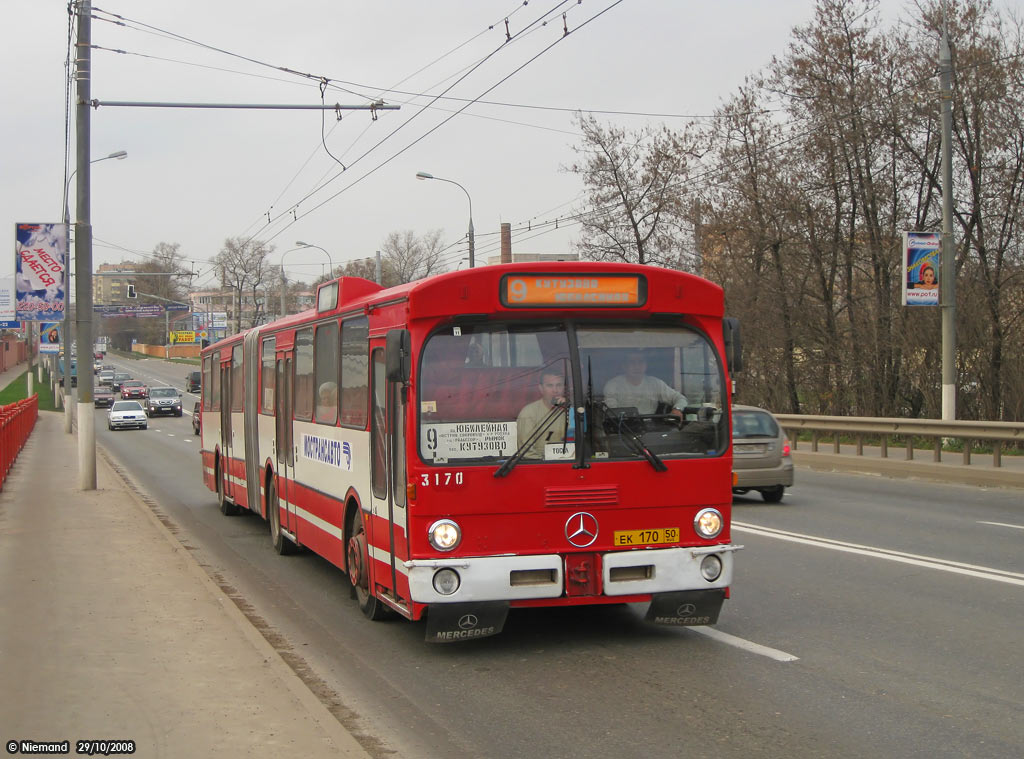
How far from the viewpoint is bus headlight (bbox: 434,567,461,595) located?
284 inches

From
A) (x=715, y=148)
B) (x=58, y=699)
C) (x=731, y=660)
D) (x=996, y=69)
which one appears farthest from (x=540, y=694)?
(x=715, y=148)

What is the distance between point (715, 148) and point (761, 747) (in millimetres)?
31657

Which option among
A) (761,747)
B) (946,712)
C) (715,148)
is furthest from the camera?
(715,148)

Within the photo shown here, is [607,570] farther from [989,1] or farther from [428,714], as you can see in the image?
[989,1]

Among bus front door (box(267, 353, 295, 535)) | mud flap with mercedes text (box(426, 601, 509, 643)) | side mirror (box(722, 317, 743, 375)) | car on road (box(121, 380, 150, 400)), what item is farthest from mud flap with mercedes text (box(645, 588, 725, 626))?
car on road (box(121, 380, 150, 400))

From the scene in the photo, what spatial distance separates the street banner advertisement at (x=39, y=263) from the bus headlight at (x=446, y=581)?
53.8 feet

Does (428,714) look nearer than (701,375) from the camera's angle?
Yes

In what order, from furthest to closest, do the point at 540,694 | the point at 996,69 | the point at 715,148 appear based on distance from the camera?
the point at 715,148
the point at 996,69
the point at 540,694

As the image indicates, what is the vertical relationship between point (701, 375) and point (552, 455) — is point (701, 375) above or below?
above

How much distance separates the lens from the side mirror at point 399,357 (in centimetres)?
727

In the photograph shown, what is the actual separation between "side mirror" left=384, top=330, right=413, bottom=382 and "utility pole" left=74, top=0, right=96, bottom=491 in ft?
38.7

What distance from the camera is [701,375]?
25.8 ft

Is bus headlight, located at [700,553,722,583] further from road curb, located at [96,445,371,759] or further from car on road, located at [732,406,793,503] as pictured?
car on road, located at [732,406,793,503]

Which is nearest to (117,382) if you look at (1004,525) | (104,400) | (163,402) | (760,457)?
(104,400)
